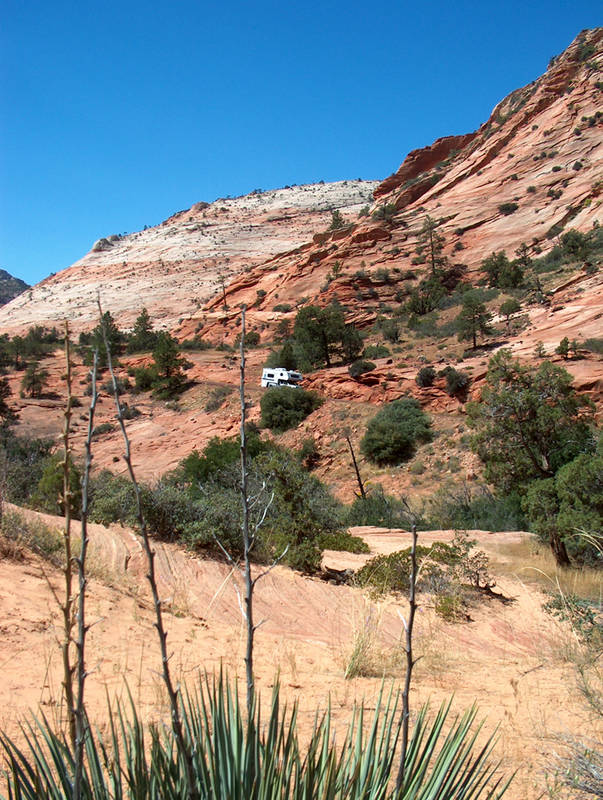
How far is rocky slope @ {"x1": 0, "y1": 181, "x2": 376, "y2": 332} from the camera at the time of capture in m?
66.2

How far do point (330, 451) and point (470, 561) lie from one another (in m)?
15.8

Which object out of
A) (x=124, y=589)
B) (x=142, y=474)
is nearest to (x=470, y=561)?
(x=124, y=589)

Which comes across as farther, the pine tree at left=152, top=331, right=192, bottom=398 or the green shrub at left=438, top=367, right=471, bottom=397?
the pine tree at left=152, top=331, right=192, bottom=398

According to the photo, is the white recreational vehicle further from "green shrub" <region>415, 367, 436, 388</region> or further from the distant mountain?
the distant mountain

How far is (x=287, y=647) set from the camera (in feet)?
17.2

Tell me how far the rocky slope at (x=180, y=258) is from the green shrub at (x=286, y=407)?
29.6 meters

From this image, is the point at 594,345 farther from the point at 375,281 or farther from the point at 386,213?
the point at 386,213

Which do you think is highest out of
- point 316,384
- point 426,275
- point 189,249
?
point 189,249

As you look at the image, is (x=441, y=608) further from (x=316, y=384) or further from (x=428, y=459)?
(x=316, y=384)

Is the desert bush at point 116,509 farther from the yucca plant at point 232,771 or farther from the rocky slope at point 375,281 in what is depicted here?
the yucca plant at point 232,771

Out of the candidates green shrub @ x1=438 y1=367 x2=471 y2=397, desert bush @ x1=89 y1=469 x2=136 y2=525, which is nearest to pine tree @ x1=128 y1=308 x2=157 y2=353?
green shrub @ x1=438 y1=367 x2=471 y2=397

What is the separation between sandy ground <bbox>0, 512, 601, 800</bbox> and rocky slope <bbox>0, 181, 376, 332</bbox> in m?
49.7

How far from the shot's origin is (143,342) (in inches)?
1855

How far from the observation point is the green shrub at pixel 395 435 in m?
21.9
